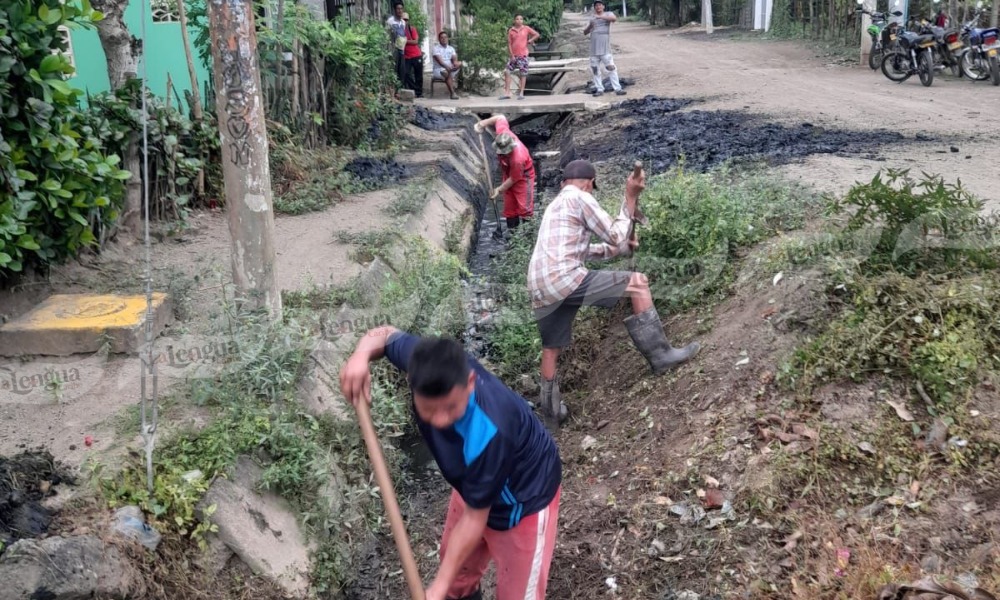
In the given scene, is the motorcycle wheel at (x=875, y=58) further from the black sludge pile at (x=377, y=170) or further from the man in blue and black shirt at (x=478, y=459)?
the man in blue and black shirt at (x=478, y=459)

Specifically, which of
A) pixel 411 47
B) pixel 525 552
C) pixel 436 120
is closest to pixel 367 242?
pixel 525 552

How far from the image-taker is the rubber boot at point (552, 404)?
5434 millimetres

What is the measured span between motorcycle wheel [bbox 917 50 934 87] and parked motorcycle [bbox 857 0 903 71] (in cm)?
172

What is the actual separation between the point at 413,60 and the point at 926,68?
9265 millimetres

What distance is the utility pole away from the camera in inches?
171

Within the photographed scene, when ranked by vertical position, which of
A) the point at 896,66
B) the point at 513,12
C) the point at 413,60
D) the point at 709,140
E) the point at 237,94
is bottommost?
the point at 709,140

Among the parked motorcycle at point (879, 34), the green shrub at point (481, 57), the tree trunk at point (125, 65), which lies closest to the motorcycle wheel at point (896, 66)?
the parked motorcycle at point (879, 34)

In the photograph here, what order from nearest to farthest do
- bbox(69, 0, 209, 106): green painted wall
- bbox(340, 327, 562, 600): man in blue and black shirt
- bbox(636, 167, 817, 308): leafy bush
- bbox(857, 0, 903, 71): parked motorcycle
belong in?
bbox(340, 327, 562, 600): man in blue and black shirt, bbox(636, 167, 817, 308): leafy bush, bbox(69, 0, 209, 106): green painted wall, bbox(857, 0, 903, 71): parked motorcycle

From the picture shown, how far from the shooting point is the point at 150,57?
8.37 meters

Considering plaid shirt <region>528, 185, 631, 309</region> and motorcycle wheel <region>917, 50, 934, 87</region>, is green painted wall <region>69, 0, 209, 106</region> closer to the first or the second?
plaid shirt <region>528, 185, 631, 309</region>

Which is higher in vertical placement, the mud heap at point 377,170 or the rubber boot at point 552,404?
the mud heap at point 377,170

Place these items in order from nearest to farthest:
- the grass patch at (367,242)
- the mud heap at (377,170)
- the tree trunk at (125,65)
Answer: the tree trunk at (125,65) → the grass patch at (367,242) → the mud heap at (377,170)

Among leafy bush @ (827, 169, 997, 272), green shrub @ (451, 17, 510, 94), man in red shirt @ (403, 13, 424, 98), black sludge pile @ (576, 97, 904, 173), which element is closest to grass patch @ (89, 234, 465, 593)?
leafy bush @ (827, 169, 997, 272)

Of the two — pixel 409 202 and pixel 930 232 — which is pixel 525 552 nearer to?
pixel 930 232
